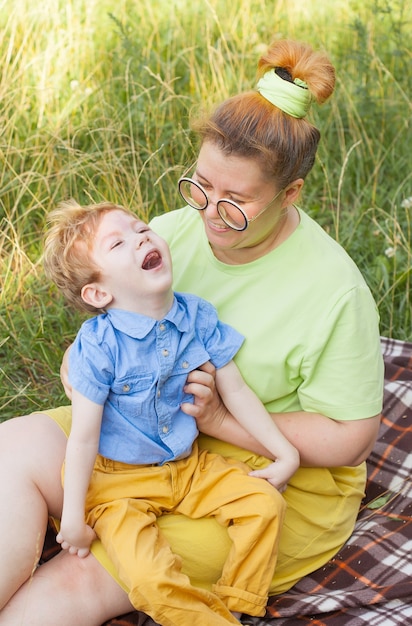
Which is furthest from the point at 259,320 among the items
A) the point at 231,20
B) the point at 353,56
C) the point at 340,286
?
Answer: the point at 231,20

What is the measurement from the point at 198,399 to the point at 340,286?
0.49m

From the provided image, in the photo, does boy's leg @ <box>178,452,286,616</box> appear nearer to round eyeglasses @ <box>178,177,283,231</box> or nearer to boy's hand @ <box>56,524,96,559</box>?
boy's hand @ <box>56,524,96,559</box>

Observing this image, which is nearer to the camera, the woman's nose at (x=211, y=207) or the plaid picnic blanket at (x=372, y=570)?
the woman's nose at (x=211, y=207)

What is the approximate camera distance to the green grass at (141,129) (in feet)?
12.4

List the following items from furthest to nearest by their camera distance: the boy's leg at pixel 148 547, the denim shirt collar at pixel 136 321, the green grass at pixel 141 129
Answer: the green grass at pixel 141 129 → the denim shirt collar at pixel 136 321 → the boy's leg at pixel 148 547

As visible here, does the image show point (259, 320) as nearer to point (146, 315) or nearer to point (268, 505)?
point (146, 315)

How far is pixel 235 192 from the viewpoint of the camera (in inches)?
91.7

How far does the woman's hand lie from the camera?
236 centimetres

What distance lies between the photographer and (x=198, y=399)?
7.84 ft

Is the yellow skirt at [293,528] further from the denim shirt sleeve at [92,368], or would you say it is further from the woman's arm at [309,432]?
the denim shirt sleeve at [92,368]

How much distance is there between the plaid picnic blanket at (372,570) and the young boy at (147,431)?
208 mm

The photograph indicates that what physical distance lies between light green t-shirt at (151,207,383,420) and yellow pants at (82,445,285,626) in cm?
28

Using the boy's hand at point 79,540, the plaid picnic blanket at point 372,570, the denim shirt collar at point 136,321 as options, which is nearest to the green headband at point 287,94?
the denim shirt collar at point 136,321

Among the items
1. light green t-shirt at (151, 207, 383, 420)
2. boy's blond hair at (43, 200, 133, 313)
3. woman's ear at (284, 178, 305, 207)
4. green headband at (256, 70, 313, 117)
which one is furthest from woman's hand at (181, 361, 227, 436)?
green headband at (256, 70, 313, 117)
